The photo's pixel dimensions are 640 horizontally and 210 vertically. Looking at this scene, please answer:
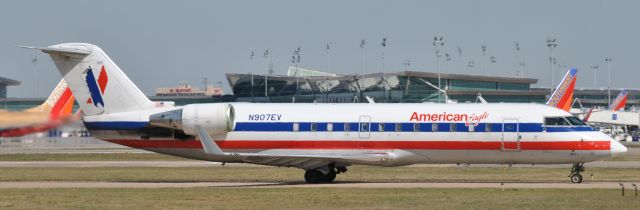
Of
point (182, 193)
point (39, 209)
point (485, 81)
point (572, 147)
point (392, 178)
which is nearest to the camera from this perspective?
point (39, 209)

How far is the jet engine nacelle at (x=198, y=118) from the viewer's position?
41.2 metres

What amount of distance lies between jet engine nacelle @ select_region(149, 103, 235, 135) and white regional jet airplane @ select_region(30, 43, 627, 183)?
1.5 inches

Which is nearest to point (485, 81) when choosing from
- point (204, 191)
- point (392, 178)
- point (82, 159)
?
point (82, 159)

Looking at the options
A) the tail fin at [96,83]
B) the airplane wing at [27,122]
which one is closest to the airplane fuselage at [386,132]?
the tail fin at [96,83]

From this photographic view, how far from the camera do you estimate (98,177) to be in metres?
46.0

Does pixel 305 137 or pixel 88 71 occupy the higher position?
pixel 88 71

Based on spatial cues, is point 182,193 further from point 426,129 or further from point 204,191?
point 426,129

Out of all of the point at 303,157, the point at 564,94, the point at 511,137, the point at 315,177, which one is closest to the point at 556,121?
the point at 511,137

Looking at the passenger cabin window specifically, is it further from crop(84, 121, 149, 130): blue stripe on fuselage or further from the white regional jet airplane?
crop(84, 121, 149, 130): blue stripe on fuselage

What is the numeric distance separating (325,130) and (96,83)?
9379mm

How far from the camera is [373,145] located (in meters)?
40.9

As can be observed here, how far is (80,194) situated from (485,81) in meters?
113

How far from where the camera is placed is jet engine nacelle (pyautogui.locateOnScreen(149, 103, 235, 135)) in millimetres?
41219

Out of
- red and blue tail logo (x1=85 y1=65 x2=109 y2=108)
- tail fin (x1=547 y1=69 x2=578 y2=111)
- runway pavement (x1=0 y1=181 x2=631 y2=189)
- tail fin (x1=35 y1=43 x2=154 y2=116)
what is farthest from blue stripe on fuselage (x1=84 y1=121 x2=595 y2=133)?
tail fin (x1=547 y1=69 x2=578 y2=111)
